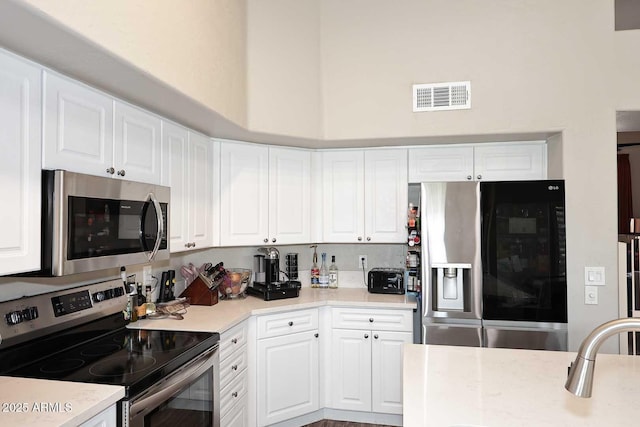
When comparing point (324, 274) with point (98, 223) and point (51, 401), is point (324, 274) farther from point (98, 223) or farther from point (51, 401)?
point (51, 401)

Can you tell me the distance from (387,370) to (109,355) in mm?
1897

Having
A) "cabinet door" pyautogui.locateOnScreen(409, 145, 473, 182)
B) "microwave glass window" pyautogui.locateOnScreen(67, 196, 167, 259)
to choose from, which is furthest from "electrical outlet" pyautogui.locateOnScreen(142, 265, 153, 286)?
"cabinet door" pyautogui.locateOnScreen(409, 145, 473, 182)

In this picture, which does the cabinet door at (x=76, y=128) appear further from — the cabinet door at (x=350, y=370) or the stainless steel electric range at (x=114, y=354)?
the cabinet door at (x=350, y=370)

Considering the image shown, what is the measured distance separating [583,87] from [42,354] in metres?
3.51

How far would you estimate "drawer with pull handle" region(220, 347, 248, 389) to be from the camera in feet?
7.78

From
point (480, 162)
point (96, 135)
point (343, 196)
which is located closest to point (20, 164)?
point (96, 135)

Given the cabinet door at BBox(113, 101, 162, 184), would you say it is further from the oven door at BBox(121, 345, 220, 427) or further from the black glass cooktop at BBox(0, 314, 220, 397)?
the oven door at BBox(121, 345, 220, 427)

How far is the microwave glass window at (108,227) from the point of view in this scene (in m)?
1.66

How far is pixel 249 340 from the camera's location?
2.78 m

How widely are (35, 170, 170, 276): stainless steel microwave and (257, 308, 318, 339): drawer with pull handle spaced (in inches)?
34.4

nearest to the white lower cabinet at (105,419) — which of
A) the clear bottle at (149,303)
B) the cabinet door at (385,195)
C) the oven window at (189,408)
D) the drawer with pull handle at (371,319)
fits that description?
the oven window at (189,408)

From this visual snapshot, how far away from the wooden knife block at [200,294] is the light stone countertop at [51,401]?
1.40m

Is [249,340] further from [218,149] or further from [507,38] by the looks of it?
[507,38]

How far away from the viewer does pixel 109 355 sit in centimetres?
191
